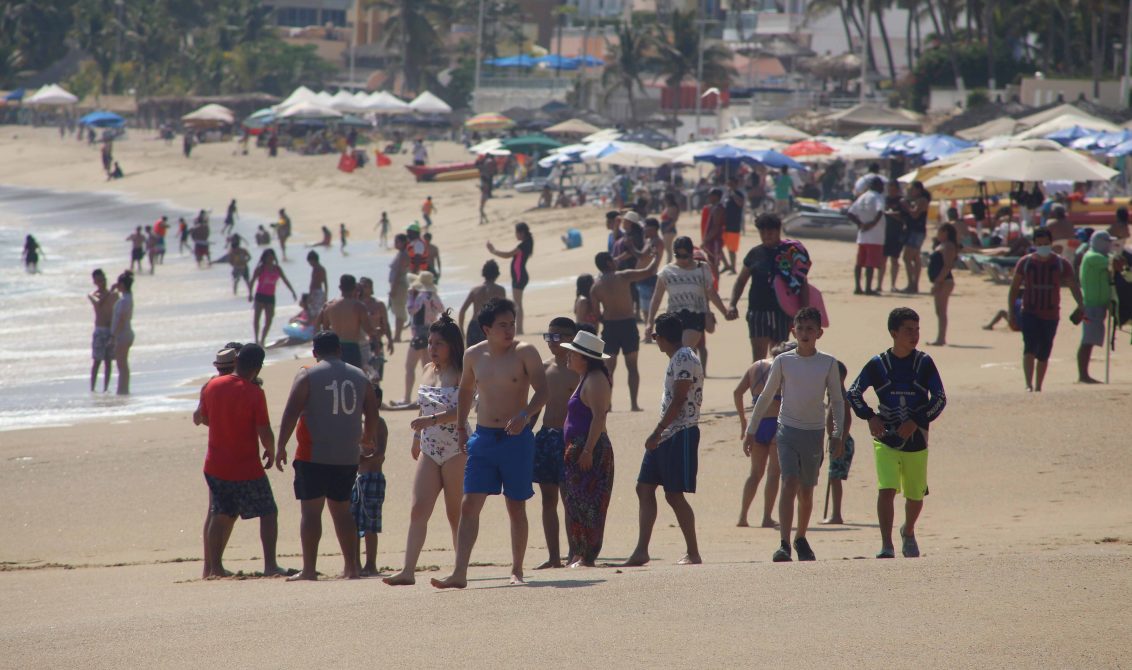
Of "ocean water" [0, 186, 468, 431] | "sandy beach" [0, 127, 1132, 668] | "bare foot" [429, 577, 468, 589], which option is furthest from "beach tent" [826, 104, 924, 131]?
"bare foot" [429, 577, 468, 589]

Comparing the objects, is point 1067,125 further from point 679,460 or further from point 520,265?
point 679,460

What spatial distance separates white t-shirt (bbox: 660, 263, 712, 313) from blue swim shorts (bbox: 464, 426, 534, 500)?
14.3 ft

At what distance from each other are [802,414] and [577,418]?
1.14 m

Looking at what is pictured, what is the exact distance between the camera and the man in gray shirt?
652 cm

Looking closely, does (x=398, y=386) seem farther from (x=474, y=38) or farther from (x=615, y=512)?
(x=474, y=38)

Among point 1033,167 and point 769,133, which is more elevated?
point 769,133

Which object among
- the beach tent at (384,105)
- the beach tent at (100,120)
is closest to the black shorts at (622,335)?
the beach tent at (384,105)

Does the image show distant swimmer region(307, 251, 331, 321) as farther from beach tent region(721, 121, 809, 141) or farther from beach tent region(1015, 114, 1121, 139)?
beach tent region(721, 121, 809, 141)

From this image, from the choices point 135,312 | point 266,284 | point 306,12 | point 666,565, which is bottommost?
point 135,312

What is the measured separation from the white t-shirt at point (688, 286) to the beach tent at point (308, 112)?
144ft

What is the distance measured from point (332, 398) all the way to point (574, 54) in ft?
305

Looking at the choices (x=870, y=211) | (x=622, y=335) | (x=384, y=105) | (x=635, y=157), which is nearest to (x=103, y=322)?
(x=622, y=335)

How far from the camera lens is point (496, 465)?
599 cm

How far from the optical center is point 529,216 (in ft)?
109
